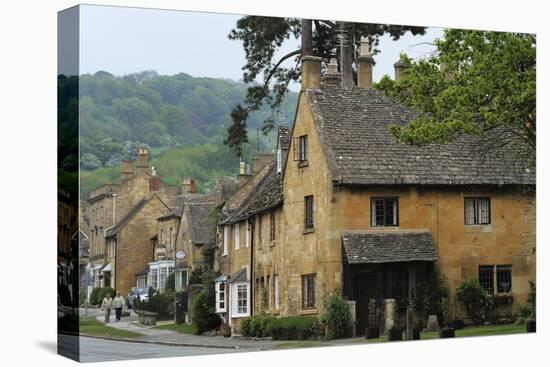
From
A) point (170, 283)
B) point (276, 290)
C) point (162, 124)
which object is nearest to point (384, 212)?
point (276, 290)

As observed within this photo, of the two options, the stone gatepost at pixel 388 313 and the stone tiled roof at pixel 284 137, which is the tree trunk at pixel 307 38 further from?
the stone gatepost at pixel 388 313

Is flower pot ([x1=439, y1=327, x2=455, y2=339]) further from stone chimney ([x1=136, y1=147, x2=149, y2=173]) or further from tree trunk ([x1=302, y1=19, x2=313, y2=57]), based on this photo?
stone chimney ([x1=136, y1=147, x2=149, y2=173])

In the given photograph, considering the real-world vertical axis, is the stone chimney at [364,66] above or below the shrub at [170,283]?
Result: above

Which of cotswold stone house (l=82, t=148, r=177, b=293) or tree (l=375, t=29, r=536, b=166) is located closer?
cotswold stone house (l=82, t=148, r=177, b=293)

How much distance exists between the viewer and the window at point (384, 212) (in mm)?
22231

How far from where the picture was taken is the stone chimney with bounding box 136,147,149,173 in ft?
66.5

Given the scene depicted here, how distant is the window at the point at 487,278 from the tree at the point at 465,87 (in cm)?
255

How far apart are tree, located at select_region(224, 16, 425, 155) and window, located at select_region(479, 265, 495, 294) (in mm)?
4723

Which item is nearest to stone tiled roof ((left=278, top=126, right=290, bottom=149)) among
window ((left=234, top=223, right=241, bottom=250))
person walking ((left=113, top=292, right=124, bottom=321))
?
window ((left=234, top=223, right=241, bottom=250))

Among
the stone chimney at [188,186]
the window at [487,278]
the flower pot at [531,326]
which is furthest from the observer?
the flower pot at [531,326]

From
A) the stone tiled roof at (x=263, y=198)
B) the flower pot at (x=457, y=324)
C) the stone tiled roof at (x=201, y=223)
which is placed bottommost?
the flower pot at (x=457, y=324)

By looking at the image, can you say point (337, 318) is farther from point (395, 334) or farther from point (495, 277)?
point (495, 277)

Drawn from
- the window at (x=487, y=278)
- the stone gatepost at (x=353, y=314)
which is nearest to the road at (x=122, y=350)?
the stone gatepost at (x=353, y=314)

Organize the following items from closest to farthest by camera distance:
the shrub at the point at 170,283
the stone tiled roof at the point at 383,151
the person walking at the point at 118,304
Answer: the person walking at the point at 118,304
the shrub at the point at 170,283
the stone tiled roof at the point at 383,151
